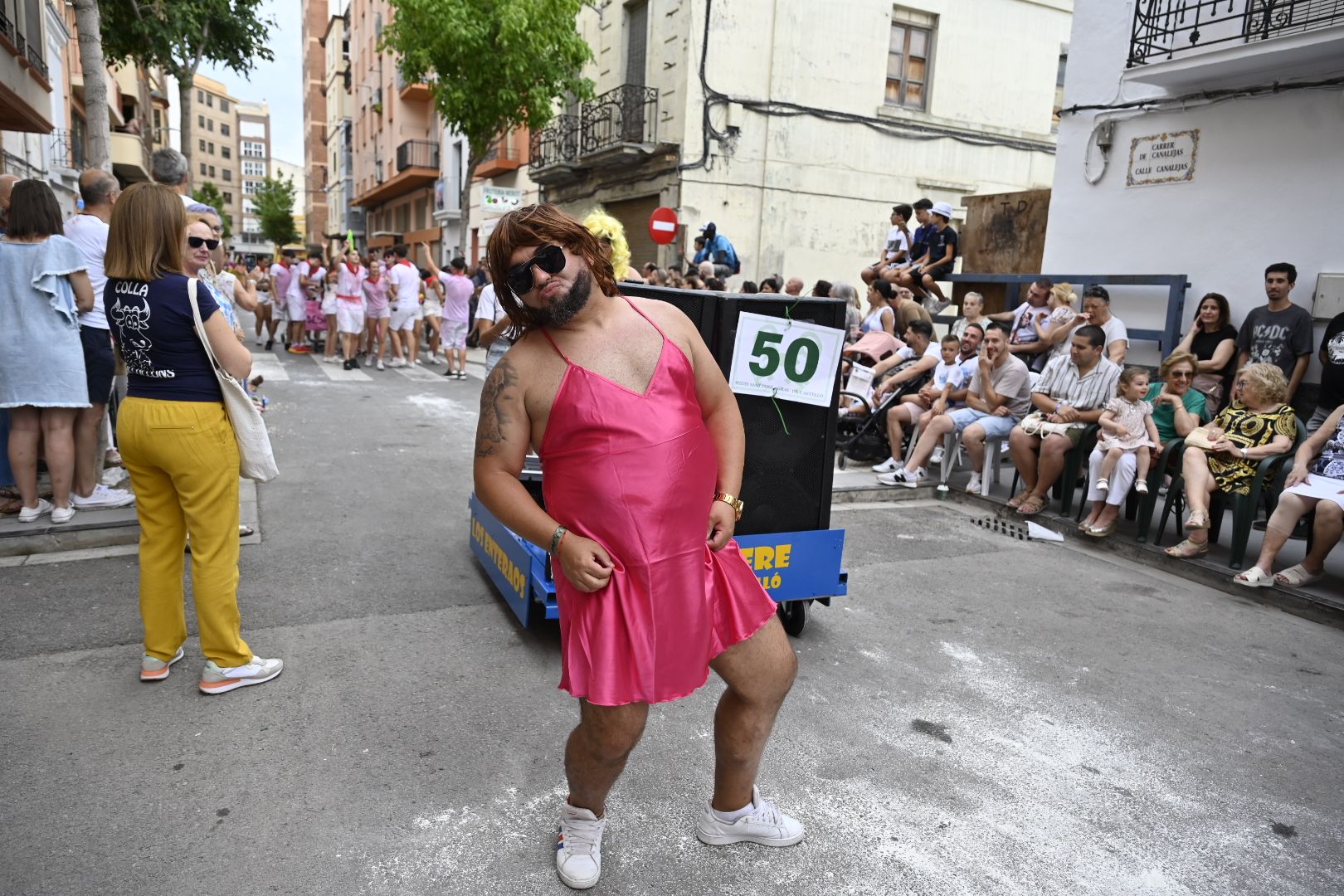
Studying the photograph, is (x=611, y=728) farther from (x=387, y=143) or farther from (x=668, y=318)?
(x=387, y=143)

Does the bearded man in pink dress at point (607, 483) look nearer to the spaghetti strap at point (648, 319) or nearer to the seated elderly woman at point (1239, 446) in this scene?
the spaghetti strap at point (648, 319)

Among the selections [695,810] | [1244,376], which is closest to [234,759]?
[695,810]

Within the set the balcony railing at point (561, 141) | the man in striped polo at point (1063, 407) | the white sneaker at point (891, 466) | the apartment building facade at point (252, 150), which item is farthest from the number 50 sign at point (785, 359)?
the apartment building facade at point (252, 150)

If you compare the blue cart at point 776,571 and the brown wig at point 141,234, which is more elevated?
the brown wig at point 141,234

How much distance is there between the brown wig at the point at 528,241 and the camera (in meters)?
2.20

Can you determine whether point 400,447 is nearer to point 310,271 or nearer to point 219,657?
point 219,657

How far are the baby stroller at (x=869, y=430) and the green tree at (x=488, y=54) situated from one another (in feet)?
40.6

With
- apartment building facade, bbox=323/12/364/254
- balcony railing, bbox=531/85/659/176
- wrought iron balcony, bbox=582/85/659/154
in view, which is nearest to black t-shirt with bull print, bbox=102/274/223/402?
balcony railing, bbox=531/85/659/176

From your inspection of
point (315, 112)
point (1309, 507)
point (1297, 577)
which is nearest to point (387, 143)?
point (315, 112)

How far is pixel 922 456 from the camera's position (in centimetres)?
761

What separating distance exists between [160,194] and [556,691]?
2.35 m

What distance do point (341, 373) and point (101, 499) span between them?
828 cm

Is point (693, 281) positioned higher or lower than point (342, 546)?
higher

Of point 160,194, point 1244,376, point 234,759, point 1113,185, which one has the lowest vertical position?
point 234,759
